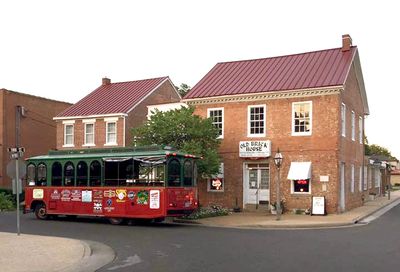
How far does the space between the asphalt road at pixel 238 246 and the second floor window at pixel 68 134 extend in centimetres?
1542

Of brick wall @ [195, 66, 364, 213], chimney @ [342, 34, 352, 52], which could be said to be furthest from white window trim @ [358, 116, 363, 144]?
chimney @ [342, 34, 352, 52]

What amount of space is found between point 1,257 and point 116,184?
392 inches

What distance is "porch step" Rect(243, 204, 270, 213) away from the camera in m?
27.2

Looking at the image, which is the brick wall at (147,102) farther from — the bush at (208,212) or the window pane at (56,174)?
the bush at (208,212)

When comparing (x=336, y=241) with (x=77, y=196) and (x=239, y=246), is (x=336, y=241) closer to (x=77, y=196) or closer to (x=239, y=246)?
(x=239, y=246)

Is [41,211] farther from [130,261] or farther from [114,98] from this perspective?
[114,98]

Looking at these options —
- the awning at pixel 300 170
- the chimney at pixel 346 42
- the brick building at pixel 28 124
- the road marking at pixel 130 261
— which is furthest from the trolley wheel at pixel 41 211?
the brick building at pixel 28 124

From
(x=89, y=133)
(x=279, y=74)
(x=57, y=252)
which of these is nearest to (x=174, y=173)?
(x=57, y=252)

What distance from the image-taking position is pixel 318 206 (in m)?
25.0

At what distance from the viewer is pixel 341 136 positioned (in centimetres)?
2641

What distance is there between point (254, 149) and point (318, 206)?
14.8ft

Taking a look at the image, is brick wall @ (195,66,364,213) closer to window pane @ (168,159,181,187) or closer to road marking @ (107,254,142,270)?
window pane @ (168,159,181,187)

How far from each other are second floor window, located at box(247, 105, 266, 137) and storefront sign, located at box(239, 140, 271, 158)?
58 cm

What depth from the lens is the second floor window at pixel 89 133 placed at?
36.1 m
